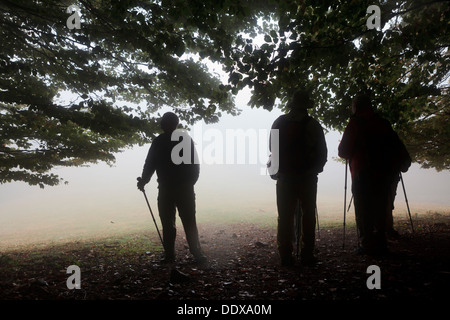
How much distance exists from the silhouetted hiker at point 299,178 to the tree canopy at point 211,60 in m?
1.23

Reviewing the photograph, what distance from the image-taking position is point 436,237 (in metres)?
5.03

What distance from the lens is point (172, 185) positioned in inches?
176


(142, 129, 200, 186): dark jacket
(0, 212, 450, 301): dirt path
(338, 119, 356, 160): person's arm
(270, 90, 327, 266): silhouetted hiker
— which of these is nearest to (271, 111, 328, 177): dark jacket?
(270, 90, 327, 266): silhouetted hiker

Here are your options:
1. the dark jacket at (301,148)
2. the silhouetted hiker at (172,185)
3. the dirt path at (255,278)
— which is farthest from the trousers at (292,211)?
the silhouetted hiker at (172,185)

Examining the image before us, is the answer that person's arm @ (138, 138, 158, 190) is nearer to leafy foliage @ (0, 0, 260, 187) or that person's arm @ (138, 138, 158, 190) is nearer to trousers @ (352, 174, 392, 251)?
leafy foliage @ (0, 0, 260, 187)

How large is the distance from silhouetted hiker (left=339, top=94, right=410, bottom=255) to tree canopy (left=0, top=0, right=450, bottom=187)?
167 centimetres

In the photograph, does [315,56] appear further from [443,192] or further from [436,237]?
[443,192]

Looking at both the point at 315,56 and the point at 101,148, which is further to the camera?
the point at 101,148

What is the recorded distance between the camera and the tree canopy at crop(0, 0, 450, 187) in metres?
4.26

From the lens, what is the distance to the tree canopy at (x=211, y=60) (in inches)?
168

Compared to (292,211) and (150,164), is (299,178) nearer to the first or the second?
(292,211)

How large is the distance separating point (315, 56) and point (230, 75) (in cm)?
164

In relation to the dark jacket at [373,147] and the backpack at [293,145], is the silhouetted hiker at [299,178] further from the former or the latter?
the dark jacket at [373,147]

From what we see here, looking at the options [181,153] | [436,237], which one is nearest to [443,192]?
[436,237]
